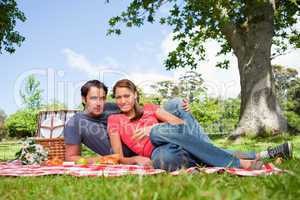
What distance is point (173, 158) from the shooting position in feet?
13.3

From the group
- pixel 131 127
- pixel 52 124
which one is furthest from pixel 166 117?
pixel 52 124

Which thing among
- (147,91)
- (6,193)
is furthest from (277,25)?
(6,193)

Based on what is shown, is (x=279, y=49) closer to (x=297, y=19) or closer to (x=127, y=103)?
(x=297, y=19)

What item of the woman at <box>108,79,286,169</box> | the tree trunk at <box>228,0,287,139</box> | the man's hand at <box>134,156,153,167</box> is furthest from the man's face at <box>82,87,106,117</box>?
the tree trunk at <box>228,0,287,139</box>

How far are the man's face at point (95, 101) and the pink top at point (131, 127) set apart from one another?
52cm

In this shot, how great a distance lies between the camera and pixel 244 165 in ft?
13.6

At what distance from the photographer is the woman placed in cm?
406

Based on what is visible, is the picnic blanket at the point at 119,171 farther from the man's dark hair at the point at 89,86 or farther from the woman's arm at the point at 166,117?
the man's dark hair at the point at 89,86

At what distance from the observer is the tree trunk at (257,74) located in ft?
42.0

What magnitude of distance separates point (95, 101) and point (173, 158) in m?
1.60

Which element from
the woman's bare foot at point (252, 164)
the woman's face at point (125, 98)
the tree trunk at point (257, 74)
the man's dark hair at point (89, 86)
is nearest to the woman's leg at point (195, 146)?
the woman's bare foot at point (252, 164)

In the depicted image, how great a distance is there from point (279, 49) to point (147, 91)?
6338mm

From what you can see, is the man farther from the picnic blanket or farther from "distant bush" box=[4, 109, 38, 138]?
"distant bush" box=[4, 109, 38, 138]

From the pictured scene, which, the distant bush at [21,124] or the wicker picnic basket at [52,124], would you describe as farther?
the distant bush at [21,124]
